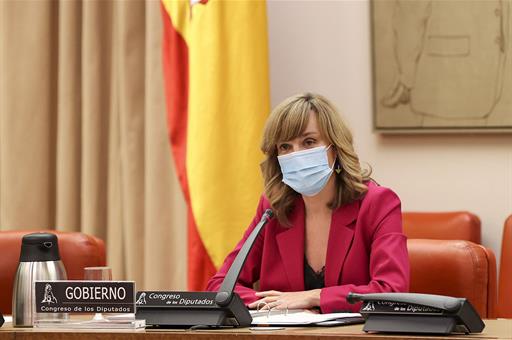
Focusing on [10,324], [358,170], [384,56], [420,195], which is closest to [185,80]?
[384,56]

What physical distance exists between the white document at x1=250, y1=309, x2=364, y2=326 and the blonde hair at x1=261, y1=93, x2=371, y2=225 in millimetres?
633

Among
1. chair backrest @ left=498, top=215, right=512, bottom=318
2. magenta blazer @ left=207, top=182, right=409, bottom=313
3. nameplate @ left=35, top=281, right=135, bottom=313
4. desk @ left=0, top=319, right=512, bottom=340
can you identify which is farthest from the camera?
chair backrest @ left=498, top=215, right=512, bottom=318

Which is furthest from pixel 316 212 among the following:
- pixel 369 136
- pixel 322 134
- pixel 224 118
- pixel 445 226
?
pixel 369 136

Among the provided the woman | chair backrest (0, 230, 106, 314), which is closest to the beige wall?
the woman

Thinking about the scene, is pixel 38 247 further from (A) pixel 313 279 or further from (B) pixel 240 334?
(A) pixel 313 279

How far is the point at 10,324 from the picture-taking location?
2.54 meters

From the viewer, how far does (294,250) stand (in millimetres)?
3096

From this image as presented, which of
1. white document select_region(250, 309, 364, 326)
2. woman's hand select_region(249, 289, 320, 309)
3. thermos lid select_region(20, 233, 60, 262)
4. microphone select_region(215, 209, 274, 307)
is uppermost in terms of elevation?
thermos lid select_region(20, 233, 60, 262)

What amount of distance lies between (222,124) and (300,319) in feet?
6.96

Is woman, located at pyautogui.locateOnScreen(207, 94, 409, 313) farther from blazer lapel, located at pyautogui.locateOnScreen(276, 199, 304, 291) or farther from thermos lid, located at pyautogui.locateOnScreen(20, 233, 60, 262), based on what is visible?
thermos lid, located at pyautogui.locateOnScreen(20, 233, 60, 262)

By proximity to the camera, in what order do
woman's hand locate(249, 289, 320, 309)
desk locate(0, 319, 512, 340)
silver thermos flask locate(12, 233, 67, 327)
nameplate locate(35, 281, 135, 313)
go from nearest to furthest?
1. desk locate(0, 319, 512, 340)
2. nameplate locate(35, 281, 135, 313)
3. silver thermos flask locate(12, 233, 67, 327)
4. woman's hand locate(249, 289, 320, 309)

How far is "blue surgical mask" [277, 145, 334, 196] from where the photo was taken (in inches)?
119

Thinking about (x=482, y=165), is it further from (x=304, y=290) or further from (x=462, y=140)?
(x=304, y=290)

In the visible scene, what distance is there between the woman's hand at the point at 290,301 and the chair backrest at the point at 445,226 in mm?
1517
